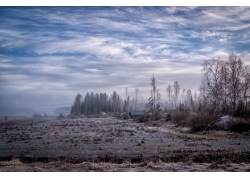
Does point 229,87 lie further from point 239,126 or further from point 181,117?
point 181,117

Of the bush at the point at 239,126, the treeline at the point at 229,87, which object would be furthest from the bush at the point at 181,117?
the bush at the point at 239,126

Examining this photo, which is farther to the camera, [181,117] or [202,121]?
[181,117]

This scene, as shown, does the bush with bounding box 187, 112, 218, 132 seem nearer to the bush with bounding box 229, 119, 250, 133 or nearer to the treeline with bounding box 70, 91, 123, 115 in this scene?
the bush with bounding box 229, 119, 250, 133

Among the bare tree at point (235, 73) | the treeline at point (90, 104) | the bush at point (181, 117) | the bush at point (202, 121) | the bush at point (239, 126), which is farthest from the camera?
the bush at point (181, 117)

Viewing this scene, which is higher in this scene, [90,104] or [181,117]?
[90,104]

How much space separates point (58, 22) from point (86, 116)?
38423 millimetres

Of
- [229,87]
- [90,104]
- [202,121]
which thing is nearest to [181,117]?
[202,121]

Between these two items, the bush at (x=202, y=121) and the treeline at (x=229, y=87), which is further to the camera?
the bush at (x=202, y=121)

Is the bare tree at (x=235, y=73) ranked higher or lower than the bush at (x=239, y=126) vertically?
higher

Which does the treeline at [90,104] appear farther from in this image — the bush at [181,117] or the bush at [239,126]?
the bush at [239,126]

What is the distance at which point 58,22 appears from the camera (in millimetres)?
9180
